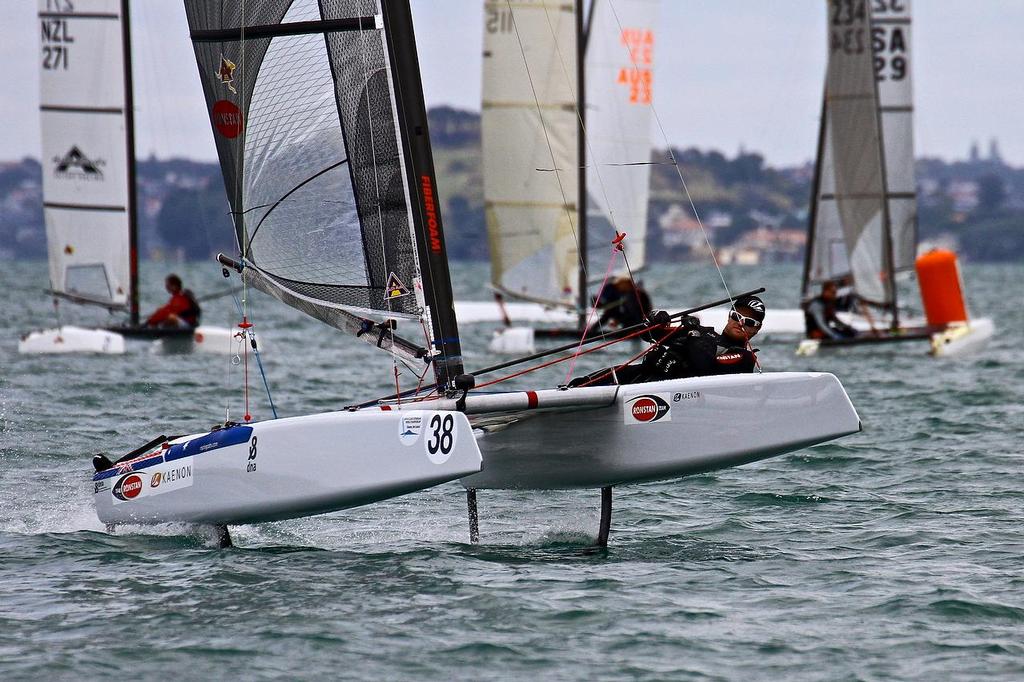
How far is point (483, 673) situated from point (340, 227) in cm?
279

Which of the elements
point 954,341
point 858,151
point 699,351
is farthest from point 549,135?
point 699,351

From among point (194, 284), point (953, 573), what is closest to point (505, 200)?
point (953, 573)

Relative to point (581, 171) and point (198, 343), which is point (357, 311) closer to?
point (198, 343)

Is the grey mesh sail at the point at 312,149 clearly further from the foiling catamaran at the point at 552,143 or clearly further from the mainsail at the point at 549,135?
the mainsail at the point at 549,135

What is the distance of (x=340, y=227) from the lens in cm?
696

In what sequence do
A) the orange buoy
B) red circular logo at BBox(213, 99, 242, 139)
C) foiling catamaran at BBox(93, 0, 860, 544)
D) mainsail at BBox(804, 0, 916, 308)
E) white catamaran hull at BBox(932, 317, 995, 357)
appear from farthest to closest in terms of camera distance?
mainsail at BBox(804, 0, 916, 308) < the orange buoy < white catamaran hull at BBox(932, 317, 995, 357) < red circular logo at BBox(213, 99, 242, 139) < foiling catamaran at BBox(93, 0, 860, 544)

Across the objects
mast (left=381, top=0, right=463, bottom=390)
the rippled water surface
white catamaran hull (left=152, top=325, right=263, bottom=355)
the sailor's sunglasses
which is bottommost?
the rippled water surface

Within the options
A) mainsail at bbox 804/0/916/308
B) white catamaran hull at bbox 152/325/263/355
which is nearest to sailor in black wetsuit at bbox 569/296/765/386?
white catamaran hull at bbox 152/325/263/355

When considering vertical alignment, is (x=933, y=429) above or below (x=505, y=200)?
below

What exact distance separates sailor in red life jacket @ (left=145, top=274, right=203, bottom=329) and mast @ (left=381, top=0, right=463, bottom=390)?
10.8m

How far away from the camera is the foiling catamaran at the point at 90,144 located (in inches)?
701

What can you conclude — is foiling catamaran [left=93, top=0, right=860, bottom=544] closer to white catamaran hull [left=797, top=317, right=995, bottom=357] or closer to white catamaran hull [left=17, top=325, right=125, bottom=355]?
white catamaran hull [left=17, top=325, right=125, bottom=355]

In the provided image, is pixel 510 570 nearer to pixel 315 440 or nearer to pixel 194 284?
pixel 315 440

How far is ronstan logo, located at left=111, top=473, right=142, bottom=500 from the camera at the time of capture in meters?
6.74
